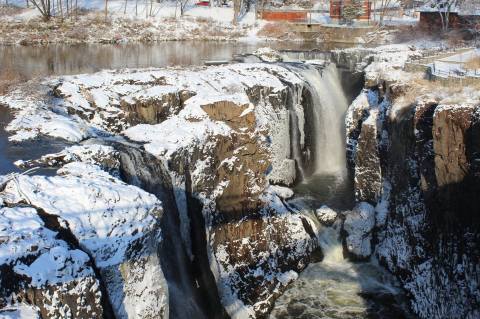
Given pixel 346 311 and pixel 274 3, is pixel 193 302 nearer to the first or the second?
pixel 346 311

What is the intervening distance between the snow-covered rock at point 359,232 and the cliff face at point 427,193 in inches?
15.3

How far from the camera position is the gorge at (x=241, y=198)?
9.29m

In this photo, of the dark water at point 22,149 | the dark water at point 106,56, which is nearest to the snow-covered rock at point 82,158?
the dark water at point 22,149

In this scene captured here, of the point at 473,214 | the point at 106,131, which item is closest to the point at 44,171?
the point at 106,131

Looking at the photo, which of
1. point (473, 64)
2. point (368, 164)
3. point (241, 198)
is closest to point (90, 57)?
point (241, 198)

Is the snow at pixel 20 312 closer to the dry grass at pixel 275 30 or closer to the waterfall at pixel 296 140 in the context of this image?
the waterfall at pixel 296 140

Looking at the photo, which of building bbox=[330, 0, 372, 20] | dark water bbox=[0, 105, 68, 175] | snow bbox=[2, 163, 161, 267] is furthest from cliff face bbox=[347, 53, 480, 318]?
building bbox=[330, 0, 372, 20]

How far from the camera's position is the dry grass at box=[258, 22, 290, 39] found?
53.6 meters

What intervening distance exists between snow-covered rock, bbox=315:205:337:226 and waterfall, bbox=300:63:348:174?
4.58 metres

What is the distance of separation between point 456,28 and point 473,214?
110ft

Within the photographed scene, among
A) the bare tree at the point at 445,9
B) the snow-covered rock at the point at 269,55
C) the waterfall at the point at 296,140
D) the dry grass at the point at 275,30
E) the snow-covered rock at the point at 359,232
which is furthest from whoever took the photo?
the dry grass at the point at 275,30

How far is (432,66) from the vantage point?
2125 cm

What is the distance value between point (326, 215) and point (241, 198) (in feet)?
13.5

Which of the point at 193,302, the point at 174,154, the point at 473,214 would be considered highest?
the point at 174,154
